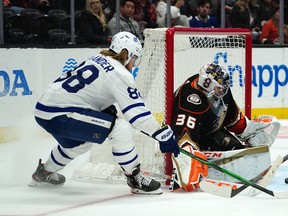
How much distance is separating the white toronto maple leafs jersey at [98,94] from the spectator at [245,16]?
446 centimetres

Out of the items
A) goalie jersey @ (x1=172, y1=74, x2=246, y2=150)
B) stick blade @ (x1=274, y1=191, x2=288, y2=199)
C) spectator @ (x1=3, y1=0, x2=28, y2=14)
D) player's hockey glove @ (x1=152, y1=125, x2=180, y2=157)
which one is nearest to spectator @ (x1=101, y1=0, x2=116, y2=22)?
spectator @ (x1=3, y1=0, x2=28, y2=14)

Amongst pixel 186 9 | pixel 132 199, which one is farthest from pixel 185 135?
pixel 186 9

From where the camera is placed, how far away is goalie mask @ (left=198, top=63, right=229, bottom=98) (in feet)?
14.6

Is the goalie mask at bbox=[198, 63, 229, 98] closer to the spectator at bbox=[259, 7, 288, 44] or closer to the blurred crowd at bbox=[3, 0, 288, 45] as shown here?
the blurred crowd at bbox=[3, 0, 288, 45]

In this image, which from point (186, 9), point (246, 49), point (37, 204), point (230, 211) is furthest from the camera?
point (186, 9)

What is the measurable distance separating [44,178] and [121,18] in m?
3.45

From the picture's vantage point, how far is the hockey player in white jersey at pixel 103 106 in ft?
13.2

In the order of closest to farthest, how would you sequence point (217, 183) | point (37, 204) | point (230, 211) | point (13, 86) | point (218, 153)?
1. point (230, 211)
2. point (37, 204)
3. point (217, 183)
4. point (218, 153)
5. point (13, 86)

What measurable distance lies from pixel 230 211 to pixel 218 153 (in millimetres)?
850

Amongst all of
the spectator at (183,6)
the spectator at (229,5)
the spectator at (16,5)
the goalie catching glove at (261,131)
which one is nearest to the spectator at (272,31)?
the spectator at (229,5)

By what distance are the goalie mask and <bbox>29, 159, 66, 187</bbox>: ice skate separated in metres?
0.92

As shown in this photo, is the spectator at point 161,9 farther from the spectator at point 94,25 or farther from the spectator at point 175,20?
the spectator at point 94,25

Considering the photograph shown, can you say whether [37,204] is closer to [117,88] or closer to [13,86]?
[117,88]

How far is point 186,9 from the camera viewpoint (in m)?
8.17
